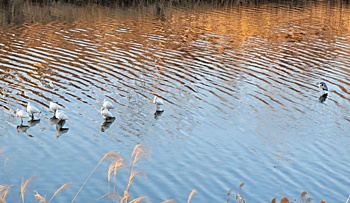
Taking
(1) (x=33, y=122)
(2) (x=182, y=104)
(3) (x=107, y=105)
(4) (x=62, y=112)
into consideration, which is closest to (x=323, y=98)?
(2) (x=182, y=104)

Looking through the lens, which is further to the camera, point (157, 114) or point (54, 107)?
point (157, 114)

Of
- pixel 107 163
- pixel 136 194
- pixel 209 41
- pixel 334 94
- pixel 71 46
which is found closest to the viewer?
pixel 136 194

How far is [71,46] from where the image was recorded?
21062mm

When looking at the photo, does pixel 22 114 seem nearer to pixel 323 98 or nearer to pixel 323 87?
pixel 323 98

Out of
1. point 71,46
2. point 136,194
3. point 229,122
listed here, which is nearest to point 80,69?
point 71,46

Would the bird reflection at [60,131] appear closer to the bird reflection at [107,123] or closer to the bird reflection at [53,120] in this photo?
the bird reflection at [53,120]

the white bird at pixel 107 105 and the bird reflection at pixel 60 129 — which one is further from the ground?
the white bird at pixel 107 105

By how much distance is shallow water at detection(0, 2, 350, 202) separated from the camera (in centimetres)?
1021

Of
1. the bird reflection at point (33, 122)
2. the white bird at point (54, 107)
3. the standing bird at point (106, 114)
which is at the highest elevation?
the white bird at point (54, 107)

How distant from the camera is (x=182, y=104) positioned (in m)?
14.6

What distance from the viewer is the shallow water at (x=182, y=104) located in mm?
10211

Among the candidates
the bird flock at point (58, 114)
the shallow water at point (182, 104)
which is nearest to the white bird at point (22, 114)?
the bird flock at point (58, 114)

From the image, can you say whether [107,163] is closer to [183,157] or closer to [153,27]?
[183,157]

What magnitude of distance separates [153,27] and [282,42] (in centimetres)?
530
